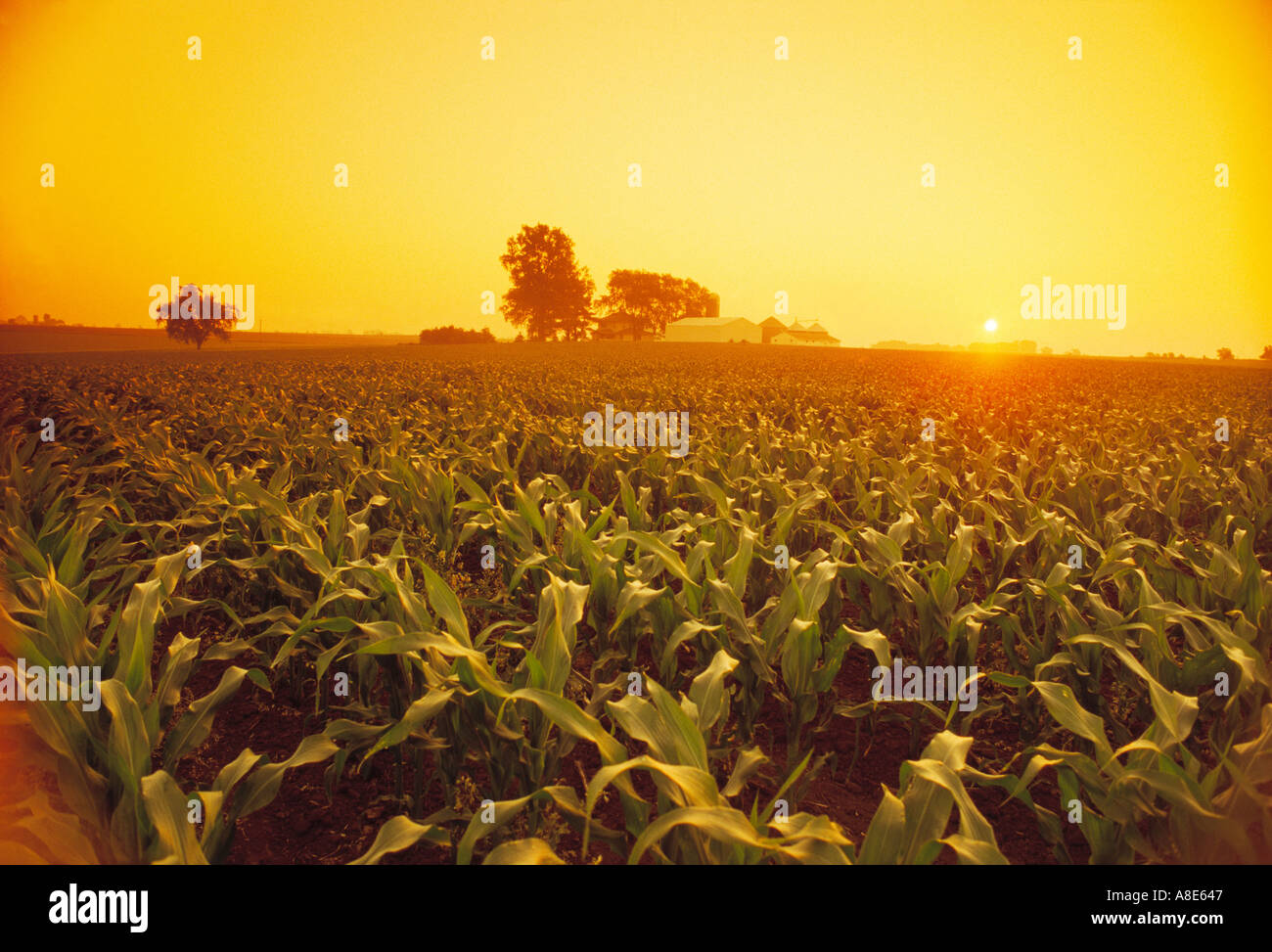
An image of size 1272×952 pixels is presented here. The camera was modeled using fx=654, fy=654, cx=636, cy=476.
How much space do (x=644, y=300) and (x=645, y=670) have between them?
281ft

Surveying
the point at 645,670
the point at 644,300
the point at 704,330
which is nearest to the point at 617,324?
the point at 644,300

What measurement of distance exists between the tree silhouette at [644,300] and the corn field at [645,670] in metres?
79.5

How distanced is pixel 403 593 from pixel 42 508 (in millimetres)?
3993

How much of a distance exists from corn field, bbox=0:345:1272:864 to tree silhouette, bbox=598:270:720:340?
79.5 meters

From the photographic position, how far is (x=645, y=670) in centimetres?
349

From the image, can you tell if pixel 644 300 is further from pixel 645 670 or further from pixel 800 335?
pixel 645 670

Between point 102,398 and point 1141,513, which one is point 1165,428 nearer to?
point 1141,513

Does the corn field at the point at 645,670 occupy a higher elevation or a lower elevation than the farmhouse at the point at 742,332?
lower

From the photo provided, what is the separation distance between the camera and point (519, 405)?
1017 centimetres

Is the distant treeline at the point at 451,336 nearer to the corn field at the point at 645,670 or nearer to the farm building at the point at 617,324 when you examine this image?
the farm building at the point at 617,324

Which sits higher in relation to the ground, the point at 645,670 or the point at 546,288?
the point at 546,288

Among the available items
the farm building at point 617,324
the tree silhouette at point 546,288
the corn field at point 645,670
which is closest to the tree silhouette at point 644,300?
the farm building at point 617,324

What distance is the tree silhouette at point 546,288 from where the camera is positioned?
73.1m
